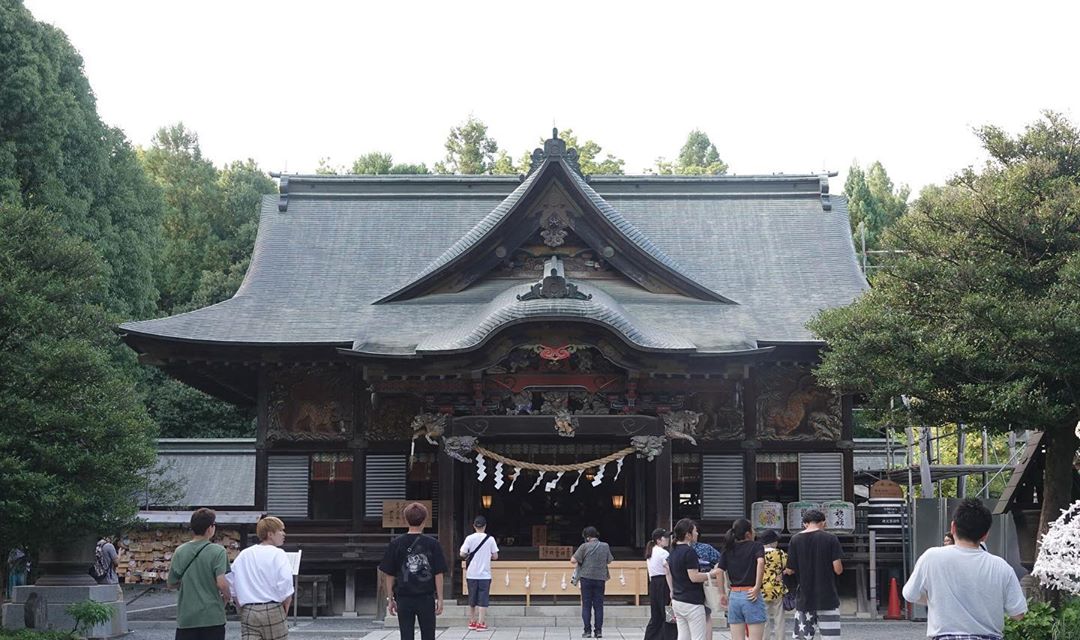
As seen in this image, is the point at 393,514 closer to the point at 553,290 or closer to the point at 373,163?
the point at 553,290

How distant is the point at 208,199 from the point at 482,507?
29.6m

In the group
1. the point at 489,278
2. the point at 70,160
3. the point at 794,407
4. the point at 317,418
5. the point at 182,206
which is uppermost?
the point at 182,206

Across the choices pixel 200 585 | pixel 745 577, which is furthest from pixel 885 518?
pixel 200 585

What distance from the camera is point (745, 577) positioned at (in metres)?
13.3

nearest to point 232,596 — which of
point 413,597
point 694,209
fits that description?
point 413,597

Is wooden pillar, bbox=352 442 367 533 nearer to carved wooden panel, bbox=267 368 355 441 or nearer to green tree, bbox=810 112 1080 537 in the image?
carved wooden panel, bbox=267 368 355 441

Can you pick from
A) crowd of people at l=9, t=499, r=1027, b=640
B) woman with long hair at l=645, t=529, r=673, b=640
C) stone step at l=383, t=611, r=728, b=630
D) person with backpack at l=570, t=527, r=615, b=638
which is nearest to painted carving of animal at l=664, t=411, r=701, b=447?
stone step at l=383, t=611, r=728, b=630

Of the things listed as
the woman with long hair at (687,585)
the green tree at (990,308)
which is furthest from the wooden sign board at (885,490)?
the woman with long hair at (687,585)

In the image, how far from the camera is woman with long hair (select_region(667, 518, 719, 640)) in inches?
527

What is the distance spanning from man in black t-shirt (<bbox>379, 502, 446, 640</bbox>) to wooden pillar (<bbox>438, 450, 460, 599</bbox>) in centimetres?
1006

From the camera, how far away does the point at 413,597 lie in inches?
474

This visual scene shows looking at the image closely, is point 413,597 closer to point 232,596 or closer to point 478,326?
point 232,596

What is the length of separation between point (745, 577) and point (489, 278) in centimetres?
1273

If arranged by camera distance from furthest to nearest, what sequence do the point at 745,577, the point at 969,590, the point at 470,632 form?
the point at 470,632
the point at 745,577
the point at 969,590
